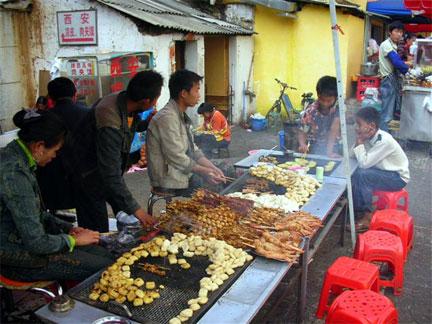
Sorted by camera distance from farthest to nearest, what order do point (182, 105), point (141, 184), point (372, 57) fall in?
point (372, 57), point (141, 184), point (182, 105)

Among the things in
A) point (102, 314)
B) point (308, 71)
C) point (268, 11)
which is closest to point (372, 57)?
point (308, 71)

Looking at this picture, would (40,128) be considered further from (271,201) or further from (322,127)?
(322,127)

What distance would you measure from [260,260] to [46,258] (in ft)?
5.06

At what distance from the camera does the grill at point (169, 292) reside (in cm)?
247

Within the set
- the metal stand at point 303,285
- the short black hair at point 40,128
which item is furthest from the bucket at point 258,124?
the short black hair at point 40,128

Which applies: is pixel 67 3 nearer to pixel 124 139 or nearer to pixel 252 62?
pixel 252 62

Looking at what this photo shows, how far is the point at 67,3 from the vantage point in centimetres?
1021

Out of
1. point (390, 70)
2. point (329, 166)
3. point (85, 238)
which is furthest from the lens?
point (390, 70)

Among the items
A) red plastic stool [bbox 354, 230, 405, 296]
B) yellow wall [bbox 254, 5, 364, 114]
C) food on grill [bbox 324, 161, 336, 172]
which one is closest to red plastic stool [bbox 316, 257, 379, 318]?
red plastic stool [bbox 354, 230, 405, 296]

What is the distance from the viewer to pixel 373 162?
5562 mm

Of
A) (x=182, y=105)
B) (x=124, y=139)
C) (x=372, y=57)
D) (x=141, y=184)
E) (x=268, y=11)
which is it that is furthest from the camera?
(x=372, y=57)

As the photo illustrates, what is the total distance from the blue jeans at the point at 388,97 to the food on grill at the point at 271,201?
6.48 m

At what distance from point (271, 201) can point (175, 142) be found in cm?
117

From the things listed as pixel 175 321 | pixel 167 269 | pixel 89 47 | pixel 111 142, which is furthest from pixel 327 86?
pixel 89 47
